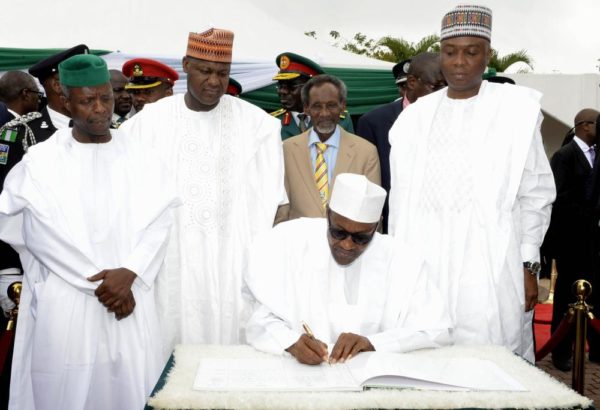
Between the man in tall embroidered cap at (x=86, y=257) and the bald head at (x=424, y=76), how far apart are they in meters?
2.44

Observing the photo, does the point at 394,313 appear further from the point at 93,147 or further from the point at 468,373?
→ the point at 93,147

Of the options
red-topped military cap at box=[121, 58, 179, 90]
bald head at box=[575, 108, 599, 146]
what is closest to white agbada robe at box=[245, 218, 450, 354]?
red-topped military cap at box=[121, 58, 179, 90]

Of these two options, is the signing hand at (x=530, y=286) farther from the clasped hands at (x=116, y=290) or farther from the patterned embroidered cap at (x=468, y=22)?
the clasped hands at (x=116, y=290)

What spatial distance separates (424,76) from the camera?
18.5 ft

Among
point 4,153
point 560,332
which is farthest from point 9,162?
point 560,332

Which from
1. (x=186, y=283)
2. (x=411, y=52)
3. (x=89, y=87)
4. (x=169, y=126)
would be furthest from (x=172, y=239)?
(x=411, y=52)

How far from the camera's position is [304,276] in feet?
10.9

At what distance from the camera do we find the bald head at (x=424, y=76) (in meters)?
5.61

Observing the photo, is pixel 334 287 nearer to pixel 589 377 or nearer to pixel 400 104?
pixel 400 104

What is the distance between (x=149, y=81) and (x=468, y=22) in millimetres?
3282

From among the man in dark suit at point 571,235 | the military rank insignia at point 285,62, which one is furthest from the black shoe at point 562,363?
the military rank insignia at point 285,62

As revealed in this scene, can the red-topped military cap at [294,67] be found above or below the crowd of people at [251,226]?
above

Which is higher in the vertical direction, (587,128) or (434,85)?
(434,85)

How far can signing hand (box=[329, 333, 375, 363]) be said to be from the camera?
8.97 ft
